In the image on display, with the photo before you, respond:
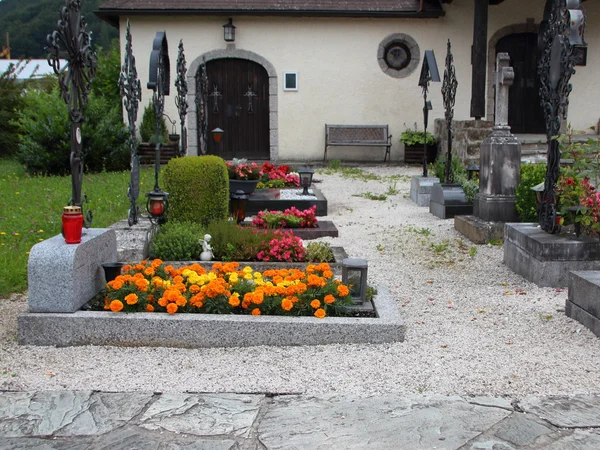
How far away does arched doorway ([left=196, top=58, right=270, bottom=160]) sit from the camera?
15.7 m

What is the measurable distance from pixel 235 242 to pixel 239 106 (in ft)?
34.2

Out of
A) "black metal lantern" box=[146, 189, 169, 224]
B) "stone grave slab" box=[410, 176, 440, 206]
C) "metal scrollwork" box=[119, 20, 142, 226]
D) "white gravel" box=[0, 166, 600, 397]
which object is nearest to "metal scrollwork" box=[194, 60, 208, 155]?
"stone grave slab" box=[410, 176, 440, 206]

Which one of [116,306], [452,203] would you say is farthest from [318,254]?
[452,203]

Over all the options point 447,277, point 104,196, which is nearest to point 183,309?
point 447,277

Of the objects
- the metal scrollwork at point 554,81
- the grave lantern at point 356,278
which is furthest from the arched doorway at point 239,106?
the grave lantern at point 356,278

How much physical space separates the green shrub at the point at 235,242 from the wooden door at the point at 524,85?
1111 centimetres

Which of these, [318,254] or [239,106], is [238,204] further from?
[239,106]

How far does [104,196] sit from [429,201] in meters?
4.79

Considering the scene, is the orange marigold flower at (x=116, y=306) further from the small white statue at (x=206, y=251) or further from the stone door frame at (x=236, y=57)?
the stone door frame at (x=236, y=57)

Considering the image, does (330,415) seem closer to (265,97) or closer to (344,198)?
(344,198)

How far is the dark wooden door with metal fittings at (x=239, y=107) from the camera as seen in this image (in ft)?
51.5

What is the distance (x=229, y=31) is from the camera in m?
15.0

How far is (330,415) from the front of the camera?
314 cm

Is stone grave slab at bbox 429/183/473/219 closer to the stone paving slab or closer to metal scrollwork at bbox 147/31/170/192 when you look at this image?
metal scrollwork at bbox 147/31/170/192
